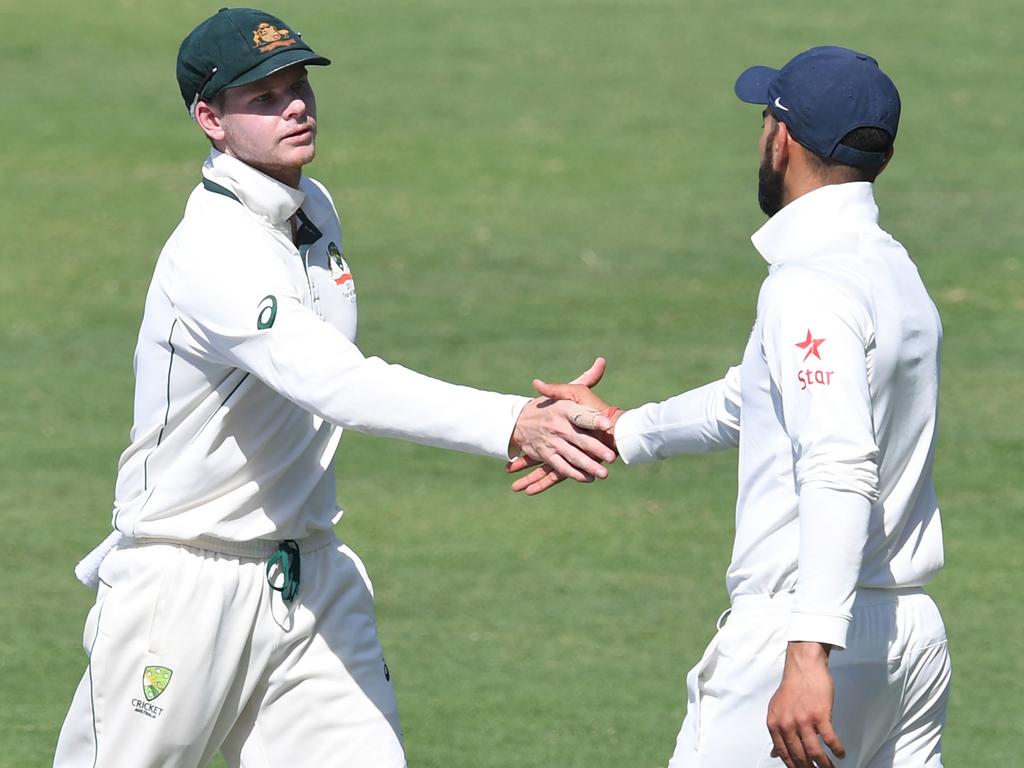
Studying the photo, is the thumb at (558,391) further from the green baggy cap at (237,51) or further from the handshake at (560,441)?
the green baggy cap at (237,51)

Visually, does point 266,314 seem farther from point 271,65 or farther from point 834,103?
point 834,103

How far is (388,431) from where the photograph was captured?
4.95 meters

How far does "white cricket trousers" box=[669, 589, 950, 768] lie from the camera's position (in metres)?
4.47

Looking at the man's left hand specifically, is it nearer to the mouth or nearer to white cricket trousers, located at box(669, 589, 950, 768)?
white cricket trousers, located at box(669, 589, 950, 768)

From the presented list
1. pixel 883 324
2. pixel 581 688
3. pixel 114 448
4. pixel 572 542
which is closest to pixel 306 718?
pixel 883 324

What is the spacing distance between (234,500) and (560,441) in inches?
36.2

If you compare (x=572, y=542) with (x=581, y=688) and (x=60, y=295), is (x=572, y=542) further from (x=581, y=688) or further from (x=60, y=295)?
(x=60, y=295)

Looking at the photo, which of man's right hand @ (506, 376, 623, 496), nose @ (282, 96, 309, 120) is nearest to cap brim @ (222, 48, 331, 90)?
nose @ (282, 96, 309, 120)

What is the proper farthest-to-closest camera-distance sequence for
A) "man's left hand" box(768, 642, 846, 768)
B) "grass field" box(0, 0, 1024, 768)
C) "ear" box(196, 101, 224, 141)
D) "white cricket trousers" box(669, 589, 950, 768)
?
1. "grass field" box(0, 0, 1024, 768)
2. "ear" box(196, 101, 224, 141)
3. "white cricket trousers" box(669, 589, 950, 768)
4. "man's left hand" box(768, 642, 846, 768)

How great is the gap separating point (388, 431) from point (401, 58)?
13861 mm

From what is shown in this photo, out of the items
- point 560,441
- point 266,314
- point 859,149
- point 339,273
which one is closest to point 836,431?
point 859,149

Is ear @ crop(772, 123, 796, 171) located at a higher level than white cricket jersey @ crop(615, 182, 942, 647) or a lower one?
higher

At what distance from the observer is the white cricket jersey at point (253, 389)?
4906mm

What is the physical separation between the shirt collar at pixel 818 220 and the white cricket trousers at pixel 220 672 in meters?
1.65
